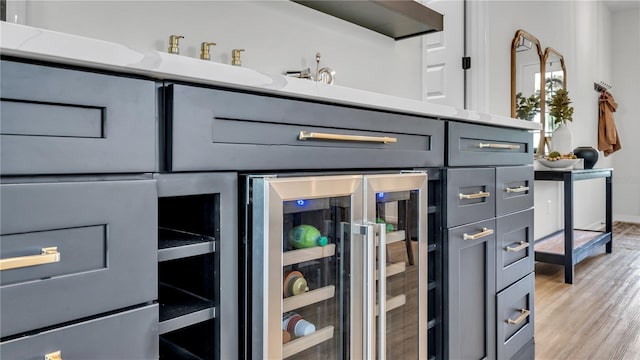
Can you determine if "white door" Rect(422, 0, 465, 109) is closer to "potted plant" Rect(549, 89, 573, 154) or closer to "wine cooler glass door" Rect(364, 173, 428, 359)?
"potted plant" Rect(549, 89, 573, 154)

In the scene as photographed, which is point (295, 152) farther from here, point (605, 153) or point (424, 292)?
point (605, 153)

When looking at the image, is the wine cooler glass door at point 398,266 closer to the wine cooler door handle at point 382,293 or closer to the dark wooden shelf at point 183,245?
the wine cooler door handle at point 382,293

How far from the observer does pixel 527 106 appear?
384 cm

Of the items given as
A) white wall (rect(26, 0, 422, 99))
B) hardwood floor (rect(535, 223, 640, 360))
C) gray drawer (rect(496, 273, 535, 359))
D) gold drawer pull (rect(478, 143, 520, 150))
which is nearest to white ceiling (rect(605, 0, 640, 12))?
hardwood floor (rect(535, 223, 640, 360))

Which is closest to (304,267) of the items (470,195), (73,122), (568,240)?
(73,122)

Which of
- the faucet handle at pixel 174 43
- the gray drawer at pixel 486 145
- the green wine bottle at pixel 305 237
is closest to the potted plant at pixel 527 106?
the gray drawer at pixel 486 145

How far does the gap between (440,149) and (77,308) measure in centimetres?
104

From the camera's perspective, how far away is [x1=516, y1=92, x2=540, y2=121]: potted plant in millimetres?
3697

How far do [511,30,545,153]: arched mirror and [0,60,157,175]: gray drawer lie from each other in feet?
11.2

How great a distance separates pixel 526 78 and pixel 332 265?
3.44 metres

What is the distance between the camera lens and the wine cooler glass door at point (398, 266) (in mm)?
1043

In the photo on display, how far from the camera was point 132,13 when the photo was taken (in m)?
1.29

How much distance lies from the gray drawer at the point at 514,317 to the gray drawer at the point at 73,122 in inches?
53.6

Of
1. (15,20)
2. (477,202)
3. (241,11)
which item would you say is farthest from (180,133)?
(477,202)
